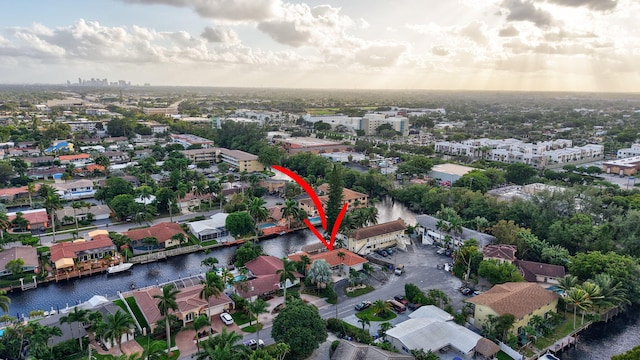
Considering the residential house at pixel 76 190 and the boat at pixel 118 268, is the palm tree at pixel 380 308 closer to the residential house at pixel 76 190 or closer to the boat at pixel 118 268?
the boat at pixel 118 268

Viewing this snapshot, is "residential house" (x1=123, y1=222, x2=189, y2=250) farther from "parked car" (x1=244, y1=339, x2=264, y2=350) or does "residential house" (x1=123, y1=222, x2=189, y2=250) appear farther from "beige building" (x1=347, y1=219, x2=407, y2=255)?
"parked car" (x1=244, y1=339, x2=264, y2=350)

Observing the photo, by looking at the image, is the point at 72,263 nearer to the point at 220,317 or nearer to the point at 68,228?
the point at 68,228

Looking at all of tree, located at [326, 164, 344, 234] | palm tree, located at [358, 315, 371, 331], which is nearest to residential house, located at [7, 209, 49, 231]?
tree, located at [326, 164, 344, 234]

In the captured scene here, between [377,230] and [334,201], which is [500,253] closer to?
[377,230]

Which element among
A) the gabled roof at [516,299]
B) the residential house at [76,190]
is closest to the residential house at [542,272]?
the gabled roof at [516,299]

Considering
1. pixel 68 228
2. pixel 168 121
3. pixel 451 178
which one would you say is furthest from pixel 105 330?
pixel 168 121
